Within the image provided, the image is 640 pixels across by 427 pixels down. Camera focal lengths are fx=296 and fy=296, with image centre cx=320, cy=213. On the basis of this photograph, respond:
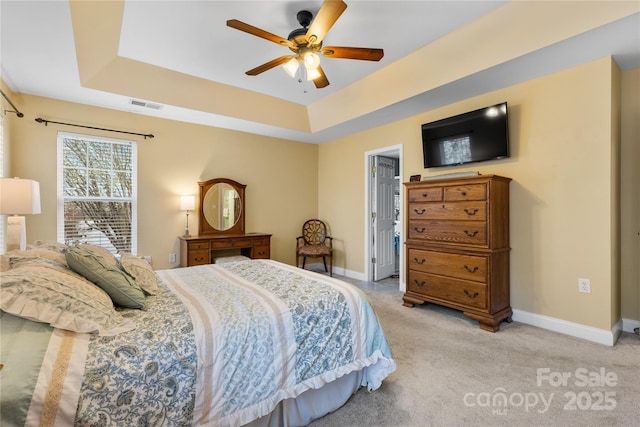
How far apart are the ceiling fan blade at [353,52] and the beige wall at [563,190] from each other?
A: 5.45ft

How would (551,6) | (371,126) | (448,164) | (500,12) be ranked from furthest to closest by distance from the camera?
1. (371,126)
2. (448,164)
3. (500,12)
4. (551,6)

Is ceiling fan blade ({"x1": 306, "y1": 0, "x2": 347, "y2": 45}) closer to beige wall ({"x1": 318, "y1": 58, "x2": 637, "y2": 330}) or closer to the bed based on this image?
the bed

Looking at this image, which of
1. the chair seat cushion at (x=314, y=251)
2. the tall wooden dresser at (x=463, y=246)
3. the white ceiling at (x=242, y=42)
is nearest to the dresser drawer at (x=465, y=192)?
the tall wooden dresser at (x=463, y=246)

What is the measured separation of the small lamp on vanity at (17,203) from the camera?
80.8 inches

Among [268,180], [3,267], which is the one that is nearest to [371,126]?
[268,180]

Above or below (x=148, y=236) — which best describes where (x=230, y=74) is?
above

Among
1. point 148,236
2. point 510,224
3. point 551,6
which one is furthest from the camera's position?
point 148,236

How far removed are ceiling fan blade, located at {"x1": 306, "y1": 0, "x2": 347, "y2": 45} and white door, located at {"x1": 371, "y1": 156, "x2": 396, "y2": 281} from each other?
2.71m

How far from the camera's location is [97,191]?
3.75 metres

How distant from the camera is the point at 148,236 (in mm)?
4051

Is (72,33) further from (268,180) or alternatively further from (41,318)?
(268,180)

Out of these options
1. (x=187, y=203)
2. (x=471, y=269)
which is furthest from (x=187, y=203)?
(x=471, y=269)

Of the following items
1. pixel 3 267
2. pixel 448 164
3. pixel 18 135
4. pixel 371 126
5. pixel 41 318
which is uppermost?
pixel 371 126

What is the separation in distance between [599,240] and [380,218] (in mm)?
2721
